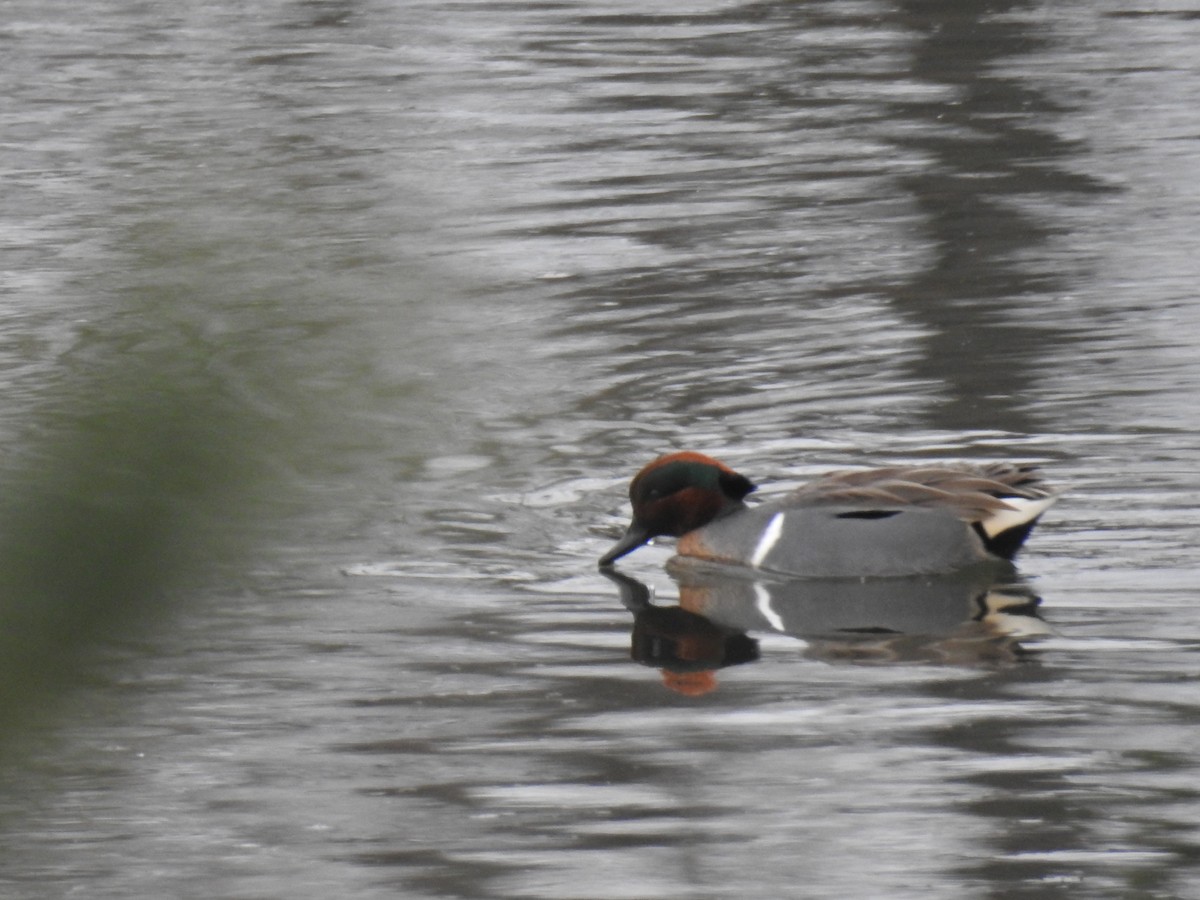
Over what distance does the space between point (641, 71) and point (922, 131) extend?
133 inches

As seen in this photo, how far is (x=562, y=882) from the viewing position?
4.74m

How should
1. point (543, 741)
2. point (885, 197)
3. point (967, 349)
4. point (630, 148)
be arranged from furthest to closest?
point (630, 148), point (885, 197), point (967, 349), point (543, 741)

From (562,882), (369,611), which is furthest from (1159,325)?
(562,882)

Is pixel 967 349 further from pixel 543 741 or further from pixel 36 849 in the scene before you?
pixel 36 849

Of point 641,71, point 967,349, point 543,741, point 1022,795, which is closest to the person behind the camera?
point 1022,795

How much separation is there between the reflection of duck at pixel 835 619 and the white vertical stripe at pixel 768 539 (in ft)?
0.26

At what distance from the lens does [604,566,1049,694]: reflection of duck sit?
6.61 m

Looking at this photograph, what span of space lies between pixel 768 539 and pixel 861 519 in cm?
38

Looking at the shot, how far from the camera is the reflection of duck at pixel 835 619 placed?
6605mm

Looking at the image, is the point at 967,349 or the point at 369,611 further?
the point at 967,349

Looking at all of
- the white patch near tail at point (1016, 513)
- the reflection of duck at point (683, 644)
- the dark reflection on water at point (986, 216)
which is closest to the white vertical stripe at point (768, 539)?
the reflection of duck at point (683, 644)

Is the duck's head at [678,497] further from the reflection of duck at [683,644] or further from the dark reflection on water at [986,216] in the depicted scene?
the dark reflection on water at [986,216]

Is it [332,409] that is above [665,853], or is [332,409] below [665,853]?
above

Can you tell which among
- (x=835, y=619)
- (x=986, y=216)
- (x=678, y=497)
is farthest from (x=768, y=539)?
(x=986, y=216)
